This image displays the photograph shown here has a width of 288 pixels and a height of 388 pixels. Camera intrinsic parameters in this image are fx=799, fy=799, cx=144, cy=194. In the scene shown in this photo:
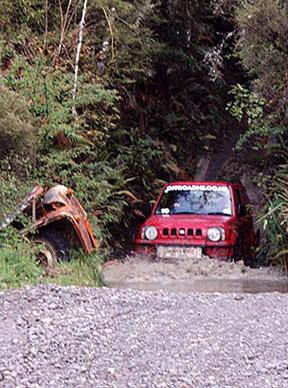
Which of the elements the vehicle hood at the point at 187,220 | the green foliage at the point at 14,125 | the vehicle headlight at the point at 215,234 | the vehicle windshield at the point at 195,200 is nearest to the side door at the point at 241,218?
the vehicle windshield at the point at 195,200

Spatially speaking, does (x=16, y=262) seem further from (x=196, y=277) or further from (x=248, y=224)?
(x=248, y=224)

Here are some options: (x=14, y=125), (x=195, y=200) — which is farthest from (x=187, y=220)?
(x=14, y=125)

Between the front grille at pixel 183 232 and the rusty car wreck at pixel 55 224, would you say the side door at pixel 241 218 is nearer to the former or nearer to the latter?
the front grille at pixel 183 232

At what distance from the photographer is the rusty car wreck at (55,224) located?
39.0 ft

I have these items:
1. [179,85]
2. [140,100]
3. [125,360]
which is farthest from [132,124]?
[125,360]

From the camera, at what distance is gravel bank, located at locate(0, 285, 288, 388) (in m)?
5.83

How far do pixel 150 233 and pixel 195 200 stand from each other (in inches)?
60.0

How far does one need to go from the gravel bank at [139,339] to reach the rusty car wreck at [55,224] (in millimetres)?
3188

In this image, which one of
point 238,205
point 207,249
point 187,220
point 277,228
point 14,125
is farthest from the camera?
point 238,205

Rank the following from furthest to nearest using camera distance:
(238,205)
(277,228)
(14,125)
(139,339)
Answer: (238,205) → (277,228) → (14,125) → (139,339)

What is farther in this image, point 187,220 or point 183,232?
point 187,220

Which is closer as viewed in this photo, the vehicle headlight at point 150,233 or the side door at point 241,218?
the vehicle headlight at point 150,233

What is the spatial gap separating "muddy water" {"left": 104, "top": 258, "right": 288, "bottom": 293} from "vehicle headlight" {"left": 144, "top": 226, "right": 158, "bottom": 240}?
45 cm

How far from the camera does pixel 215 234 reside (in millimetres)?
13477
